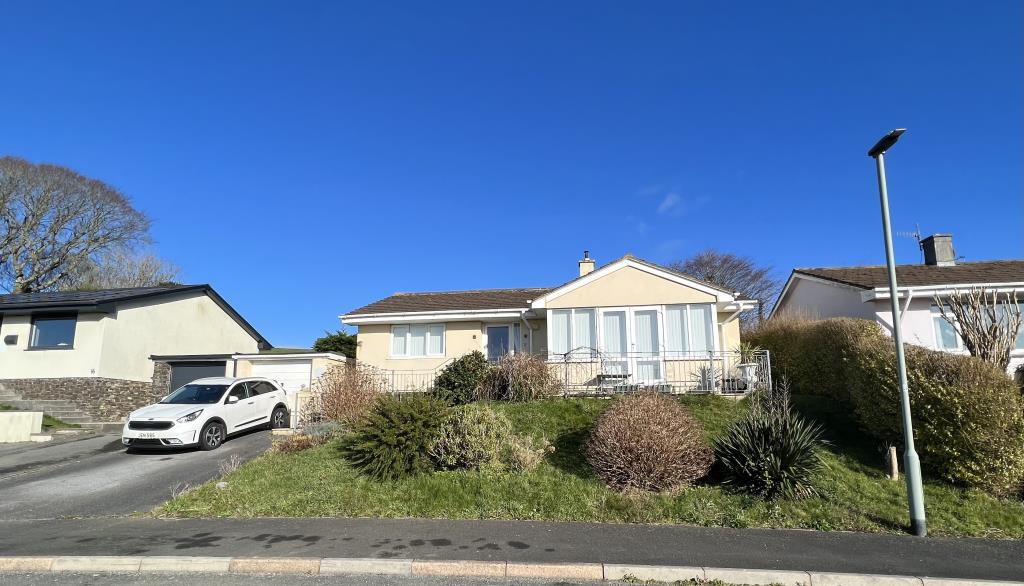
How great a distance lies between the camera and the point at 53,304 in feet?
65.0

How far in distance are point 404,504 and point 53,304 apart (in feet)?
61.0

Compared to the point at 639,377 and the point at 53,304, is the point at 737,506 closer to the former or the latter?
the point at 639,377

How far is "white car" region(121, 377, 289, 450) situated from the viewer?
12.9m

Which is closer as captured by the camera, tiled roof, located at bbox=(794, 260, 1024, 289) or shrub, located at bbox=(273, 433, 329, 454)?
shrub, located at bbox=(273, 433, 329, 454)

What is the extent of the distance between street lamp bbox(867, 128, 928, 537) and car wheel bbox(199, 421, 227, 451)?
13.9m

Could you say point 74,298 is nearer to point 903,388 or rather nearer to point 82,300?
point 82,300

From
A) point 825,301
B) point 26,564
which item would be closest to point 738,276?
point 825,301

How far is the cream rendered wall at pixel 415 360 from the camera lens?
1958cm

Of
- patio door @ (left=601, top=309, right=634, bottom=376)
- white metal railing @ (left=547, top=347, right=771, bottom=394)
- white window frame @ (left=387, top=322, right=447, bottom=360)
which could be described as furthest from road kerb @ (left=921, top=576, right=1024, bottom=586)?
white window frame @ (left=387, top=322, right=447, bottom=360)

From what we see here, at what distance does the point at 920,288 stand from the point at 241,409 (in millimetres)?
19721

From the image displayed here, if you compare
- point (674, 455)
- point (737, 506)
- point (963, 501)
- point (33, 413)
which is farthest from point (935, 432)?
point (33, 413)

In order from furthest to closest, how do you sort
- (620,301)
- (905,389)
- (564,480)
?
(620,301), (564,480), (905,389)

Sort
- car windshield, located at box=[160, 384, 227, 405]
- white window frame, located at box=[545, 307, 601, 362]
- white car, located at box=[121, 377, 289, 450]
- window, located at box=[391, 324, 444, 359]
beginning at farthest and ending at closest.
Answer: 1. window, located at box=[391, 324, 444, 359]
2. white window frame, located at box=[545, 307, 601, 362]
3. car windshield, located at box=[160, 384, 227, 405]
4. white car, located at box=[121, 377, 289, 450]

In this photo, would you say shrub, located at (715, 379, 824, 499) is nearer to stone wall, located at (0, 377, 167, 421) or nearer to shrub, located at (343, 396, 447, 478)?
shrub, located at (343, 396, 447, 478)
